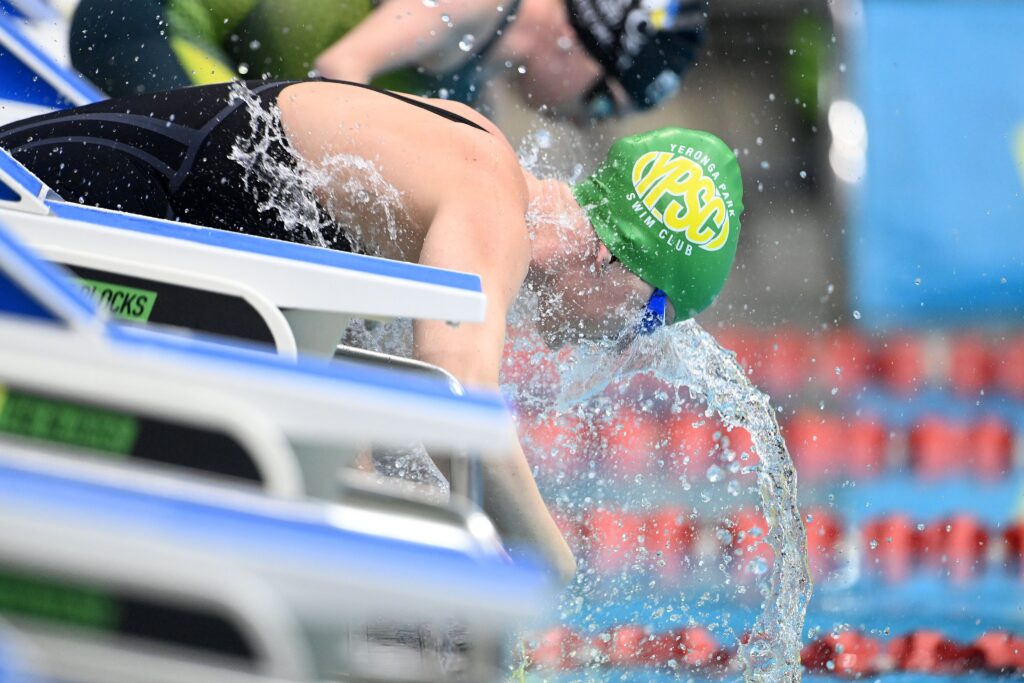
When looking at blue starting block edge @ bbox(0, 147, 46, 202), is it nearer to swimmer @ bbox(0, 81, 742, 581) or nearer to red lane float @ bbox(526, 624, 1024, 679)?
swimmer @ bbox(0, 81, 742, 581)

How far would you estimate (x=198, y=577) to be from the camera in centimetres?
81

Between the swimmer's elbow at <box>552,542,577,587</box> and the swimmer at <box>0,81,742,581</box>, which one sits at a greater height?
the swimmer at <box>0,81,742,581</box>

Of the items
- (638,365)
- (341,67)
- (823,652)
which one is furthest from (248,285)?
(823,652)

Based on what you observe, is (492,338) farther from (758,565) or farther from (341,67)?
(758,565)

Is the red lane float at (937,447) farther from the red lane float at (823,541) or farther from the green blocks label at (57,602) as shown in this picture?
the green blocks label at (57,602)

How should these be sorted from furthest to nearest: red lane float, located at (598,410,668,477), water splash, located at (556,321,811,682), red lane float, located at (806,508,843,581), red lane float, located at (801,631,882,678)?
red lane float, located at (598,410,668,477) < red lane float, located at (806,508,843,581) < red lane float, located at (801,631,882,678) < water splash, located at (556,321,811,682)

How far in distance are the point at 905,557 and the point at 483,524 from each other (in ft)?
12.5

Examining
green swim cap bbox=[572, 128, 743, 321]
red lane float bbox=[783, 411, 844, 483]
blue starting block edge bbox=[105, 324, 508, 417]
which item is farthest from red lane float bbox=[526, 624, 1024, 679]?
blue starting block edge bbox=[105, 324, 508, 417]

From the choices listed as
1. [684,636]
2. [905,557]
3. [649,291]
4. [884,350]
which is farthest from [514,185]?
[884,350]

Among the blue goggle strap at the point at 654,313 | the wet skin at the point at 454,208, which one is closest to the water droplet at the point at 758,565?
the blue goggle strap at the point at 654,313

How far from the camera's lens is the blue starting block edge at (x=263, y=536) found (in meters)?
0.82

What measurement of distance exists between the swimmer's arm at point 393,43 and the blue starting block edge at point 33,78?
799 mm

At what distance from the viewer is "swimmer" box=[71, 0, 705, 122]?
3.17 metres

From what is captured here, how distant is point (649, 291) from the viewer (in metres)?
2.45
